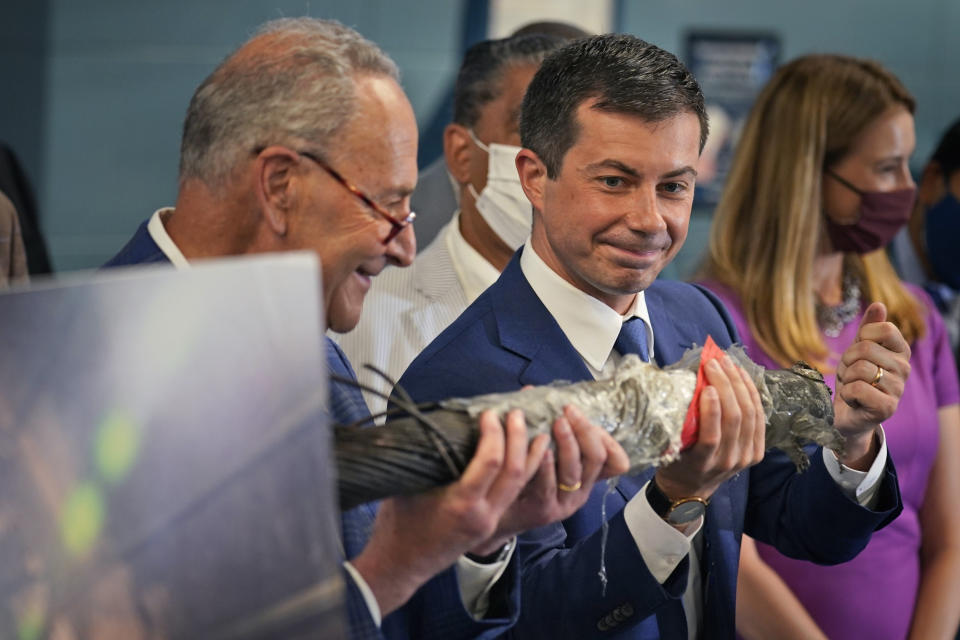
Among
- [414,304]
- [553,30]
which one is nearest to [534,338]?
[414,304]

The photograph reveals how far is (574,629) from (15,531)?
0.76m

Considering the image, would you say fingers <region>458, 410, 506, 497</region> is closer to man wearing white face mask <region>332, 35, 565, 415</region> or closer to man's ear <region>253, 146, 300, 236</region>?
man's ear <region>253, 146, 300, 236</region>

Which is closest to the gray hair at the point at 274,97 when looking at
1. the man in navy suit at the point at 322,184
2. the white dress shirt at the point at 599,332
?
the man in navy suit at the point at 322,184

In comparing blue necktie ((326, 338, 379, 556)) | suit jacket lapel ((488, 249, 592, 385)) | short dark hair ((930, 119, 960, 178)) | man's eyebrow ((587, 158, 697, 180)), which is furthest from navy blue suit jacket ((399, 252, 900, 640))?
short dark hair ((930, 119, 960, 178))

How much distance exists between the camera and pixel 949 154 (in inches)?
138

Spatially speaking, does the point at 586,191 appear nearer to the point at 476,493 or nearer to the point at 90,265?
the point at 476,493

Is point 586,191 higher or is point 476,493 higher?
point 586,191

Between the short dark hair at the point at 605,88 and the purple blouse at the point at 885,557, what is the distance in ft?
3.02

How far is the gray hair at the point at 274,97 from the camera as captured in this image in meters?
1.42

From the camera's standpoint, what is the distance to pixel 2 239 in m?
2.32

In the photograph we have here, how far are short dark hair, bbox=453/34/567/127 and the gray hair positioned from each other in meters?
1.32

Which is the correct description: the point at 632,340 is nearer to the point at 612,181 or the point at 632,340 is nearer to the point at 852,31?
the point at 612,181

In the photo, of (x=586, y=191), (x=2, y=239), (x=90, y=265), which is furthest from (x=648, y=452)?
(x=90, y=265)

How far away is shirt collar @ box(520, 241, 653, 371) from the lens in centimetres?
170
